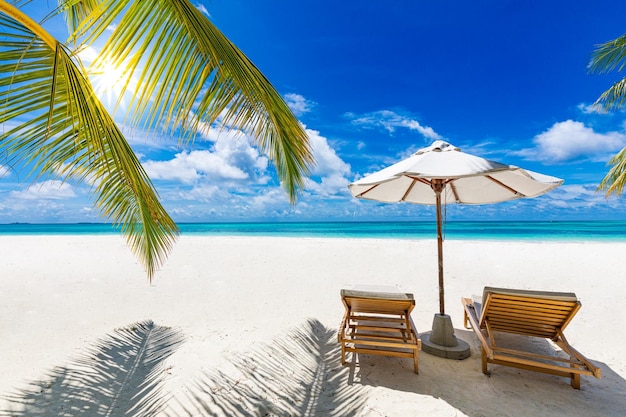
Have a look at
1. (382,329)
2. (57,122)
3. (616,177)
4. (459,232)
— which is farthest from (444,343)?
(459,232)

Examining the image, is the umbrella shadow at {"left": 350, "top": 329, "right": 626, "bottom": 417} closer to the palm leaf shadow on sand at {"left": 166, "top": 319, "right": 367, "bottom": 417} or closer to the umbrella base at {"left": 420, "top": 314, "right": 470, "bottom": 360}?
the umbrella base at {"left": 420, "top": 314, "right": 470, "bottom": 360}

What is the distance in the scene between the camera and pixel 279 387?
104 inches

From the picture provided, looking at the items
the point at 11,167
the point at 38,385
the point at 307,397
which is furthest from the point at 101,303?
the point at 307,397

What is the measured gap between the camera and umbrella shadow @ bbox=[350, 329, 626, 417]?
238 centimetres

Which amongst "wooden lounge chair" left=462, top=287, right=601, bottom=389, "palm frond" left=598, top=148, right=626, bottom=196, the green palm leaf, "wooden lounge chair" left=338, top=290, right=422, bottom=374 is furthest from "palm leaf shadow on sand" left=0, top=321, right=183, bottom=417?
the green palm leaf

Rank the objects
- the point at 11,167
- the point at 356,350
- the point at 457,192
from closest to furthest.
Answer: the point at 11,167
the point at 356,350
the point at 457,192

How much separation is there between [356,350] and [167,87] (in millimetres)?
2870

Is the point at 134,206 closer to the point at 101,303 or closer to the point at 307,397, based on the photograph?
the point at 307,397

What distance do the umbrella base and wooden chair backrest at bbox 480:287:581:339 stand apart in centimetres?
36

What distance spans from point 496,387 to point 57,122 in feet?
14.1

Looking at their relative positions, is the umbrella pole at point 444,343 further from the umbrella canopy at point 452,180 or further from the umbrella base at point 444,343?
the umbrella canopy at point 452,180

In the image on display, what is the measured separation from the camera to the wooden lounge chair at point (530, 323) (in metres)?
2.67

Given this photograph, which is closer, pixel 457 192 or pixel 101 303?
pixel 457 192

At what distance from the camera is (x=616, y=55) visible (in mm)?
7723
